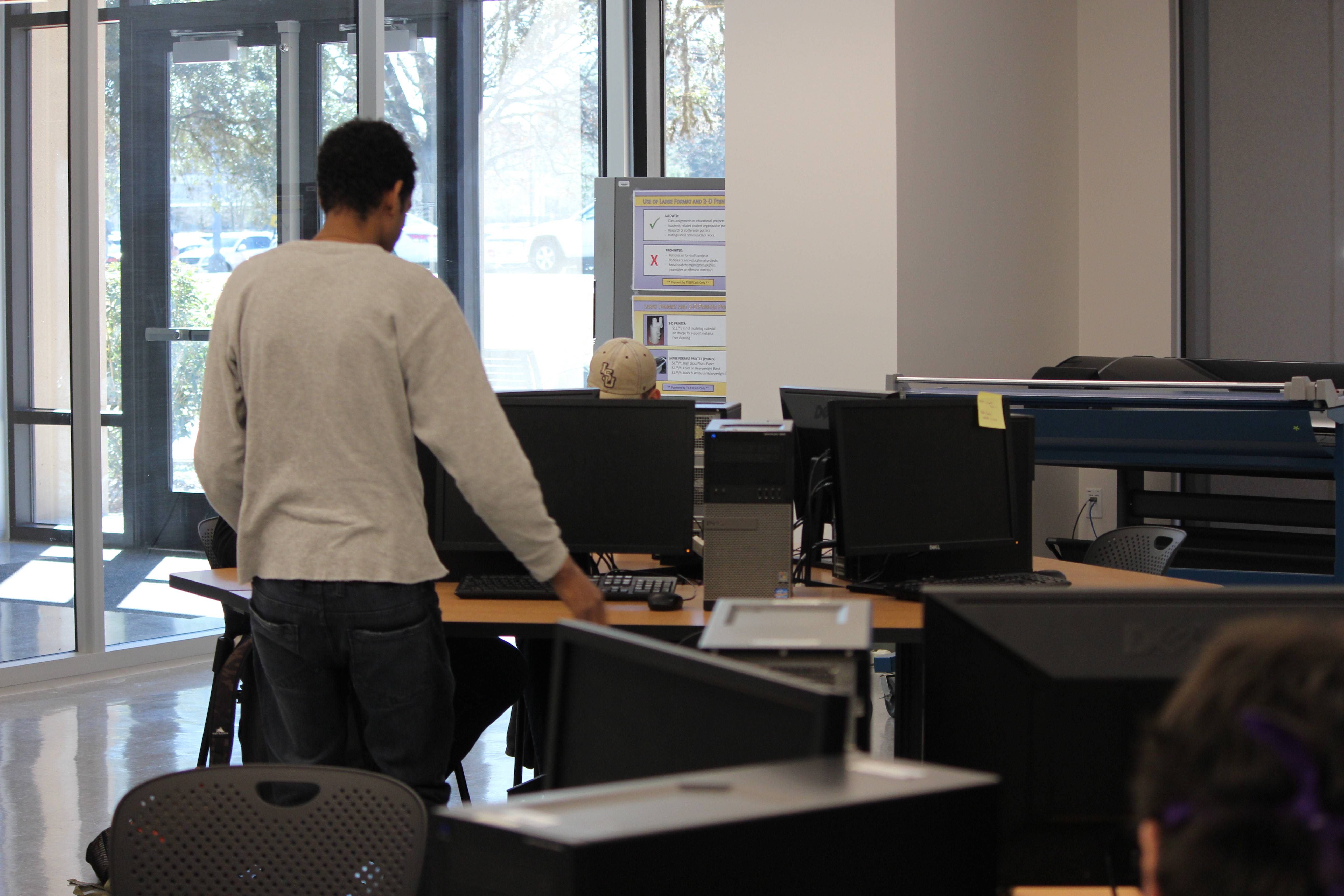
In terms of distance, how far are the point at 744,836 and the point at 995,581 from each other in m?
2.15

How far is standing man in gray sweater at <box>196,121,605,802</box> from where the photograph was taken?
1962 mm

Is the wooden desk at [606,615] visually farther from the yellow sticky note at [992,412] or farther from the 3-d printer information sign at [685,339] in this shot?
the 3-d printer information sign at [685,339]

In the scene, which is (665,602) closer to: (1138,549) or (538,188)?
(1138,549)

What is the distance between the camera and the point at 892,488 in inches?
107

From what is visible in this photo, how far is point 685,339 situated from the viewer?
246 inches

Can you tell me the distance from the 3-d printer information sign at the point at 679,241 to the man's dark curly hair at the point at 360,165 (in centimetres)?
414

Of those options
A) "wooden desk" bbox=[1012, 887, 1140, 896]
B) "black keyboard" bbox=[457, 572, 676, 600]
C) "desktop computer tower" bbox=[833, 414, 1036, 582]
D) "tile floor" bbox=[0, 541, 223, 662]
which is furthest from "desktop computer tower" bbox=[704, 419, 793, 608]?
"tile floor" bbox=[0, 541, 223, 662]

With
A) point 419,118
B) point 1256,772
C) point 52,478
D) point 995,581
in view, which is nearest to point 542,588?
point 995,581

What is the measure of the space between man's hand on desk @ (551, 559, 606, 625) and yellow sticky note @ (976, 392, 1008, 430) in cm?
107

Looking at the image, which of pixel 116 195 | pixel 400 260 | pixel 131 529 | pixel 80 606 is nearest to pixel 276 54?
pixel 116 195

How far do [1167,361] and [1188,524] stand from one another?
1.24 m

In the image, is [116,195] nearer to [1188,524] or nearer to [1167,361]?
[1167,361]

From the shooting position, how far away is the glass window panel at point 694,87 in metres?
6.70

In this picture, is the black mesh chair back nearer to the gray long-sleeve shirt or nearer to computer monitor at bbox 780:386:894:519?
the gray long-sleeve shirt
